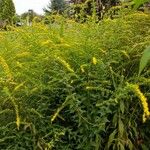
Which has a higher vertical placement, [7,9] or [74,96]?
[74,96]

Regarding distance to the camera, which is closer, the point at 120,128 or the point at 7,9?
the point at 120,128

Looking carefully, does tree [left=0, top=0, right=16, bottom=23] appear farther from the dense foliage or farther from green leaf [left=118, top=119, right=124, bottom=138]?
green leaf [left=118, top=119, right=124, bottom=138]

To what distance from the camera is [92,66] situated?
3232 mm

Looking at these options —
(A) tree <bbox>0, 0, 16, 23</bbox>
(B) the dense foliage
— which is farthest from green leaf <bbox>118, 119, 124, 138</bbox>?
(A) tree <bbox>0, 0, 16, 23</bbox>

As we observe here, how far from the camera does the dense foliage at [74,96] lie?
307cm

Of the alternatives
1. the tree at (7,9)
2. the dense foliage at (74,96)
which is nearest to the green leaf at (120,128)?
the dense foliage at (74,96)

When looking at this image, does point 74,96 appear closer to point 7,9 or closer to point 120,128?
point 120,128

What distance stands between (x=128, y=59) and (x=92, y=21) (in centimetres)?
42

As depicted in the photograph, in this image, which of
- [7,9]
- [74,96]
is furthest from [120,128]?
[7,9]

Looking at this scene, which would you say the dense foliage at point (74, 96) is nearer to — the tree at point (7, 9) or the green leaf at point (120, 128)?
the green leaf at point (120, 128)

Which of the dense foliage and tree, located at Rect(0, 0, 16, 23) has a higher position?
the dense foliage

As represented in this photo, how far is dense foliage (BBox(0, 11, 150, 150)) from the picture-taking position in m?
3.07

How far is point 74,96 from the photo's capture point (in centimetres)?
311

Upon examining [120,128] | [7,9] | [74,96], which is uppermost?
[74,96]
